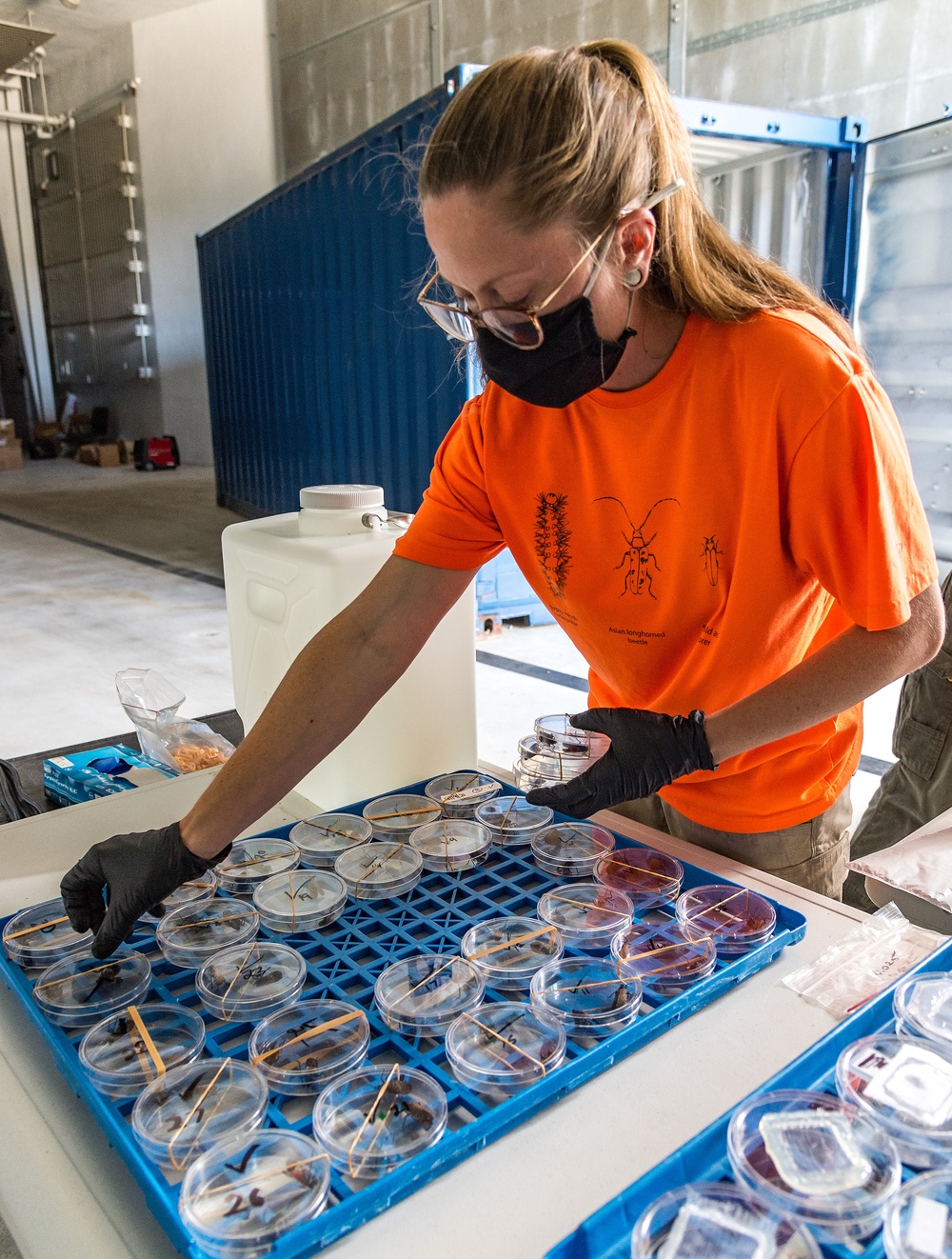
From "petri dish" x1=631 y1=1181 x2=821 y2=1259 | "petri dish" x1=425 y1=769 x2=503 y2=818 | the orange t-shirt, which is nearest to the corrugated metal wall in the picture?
the orange t-shirt

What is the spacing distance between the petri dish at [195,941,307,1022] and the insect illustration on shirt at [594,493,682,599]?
541 mm

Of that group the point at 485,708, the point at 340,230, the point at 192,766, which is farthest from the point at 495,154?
the point at 340,230

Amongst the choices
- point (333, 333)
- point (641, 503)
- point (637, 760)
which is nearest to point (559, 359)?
point (641, 503)

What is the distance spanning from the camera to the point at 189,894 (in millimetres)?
999

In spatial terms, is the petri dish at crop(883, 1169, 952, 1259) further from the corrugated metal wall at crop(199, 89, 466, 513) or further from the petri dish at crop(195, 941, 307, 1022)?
the corrugated metal wall at crop(199, 89, 466, 513)

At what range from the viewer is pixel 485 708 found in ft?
11.5

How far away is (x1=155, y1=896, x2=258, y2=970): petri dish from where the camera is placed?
883 mm

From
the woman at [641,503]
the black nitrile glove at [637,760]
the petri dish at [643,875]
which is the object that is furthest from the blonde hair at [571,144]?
the petri dish at [643,875]

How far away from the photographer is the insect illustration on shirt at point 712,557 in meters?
1.06

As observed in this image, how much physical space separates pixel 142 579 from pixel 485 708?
9.84 feet

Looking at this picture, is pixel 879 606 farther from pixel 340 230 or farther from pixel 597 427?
pixel 340 230

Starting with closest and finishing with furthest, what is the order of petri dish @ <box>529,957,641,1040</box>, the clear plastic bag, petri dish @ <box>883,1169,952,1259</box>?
petri dish @ <box>883,1169,952,1259</box>
petri dish @ <box>529,957,641,1040</box>
the clear plastic bag

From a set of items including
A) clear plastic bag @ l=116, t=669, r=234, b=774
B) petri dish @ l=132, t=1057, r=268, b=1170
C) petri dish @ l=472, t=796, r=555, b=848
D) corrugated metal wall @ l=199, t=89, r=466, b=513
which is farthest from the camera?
corrugated metal wall @ l=199, t=89, r=466, b=513

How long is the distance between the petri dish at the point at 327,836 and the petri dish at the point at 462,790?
97 mm
